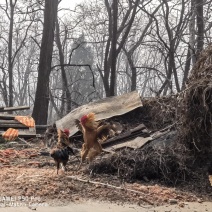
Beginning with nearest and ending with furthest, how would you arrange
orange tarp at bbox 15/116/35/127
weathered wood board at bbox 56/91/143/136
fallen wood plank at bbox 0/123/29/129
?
weathered wood board at bbox 56/91/143/136, fallen wood plank at bbox 0/123/29/129, orange tarp at bbox 15/116/35/127

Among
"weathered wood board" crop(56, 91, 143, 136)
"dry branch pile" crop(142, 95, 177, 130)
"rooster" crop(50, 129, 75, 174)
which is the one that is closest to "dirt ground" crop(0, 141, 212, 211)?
"rooster" crop(50, 129, 75, 174)

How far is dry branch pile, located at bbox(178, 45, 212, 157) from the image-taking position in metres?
6.81

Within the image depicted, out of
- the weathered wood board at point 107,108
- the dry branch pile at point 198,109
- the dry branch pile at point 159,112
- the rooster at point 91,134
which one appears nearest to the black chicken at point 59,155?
the rooster at point 91,134

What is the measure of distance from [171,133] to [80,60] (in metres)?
46.4

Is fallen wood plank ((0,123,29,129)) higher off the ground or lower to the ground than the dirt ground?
higher

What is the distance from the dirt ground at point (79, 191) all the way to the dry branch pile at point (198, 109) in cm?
141

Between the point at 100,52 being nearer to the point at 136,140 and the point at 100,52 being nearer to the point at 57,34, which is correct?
the point at 57,34

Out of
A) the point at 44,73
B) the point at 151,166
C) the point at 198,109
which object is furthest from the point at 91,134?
the point at 44,73

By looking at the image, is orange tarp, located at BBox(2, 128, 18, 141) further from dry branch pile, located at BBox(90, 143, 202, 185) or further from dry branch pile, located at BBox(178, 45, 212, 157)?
dry branch pile, located at BBox(178, 45, 212, 157)

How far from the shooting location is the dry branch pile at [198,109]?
681 cm

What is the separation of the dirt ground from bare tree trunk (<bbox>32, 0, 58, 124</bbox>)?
9678mm

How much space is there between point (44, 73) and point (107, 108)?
7.05 m

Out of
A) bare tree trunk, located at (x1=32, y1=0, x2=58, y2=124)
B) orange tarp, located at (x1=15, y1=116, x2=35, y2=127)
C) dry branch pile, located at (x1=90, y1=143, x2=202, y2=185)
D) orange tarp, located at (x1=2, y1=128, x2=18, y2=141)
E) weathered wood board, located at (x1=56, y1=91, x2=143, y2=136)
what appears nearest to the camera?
dry branch pile, located at (x1=90, y1=143, x2=202, y2=185)

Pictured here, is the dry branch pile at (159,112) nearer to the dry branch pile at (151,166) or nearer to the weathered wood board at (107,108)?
the weathered wood board at (107,108)
